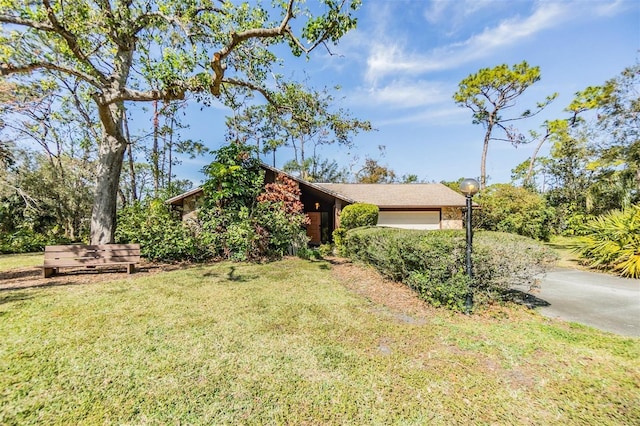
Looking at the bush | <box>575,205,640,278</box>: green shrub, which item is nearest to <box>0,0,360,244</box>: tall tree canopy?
the bush

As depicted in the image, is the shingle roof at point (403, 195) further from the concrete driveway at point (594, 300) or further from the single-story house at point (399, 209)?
the concrete driveway at point (594, 300)

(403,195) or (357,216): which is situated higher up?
(403,195)

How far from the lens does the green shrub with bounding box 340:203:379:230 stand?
41.7 feet

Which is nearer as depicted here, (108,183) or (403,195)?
(108,183)

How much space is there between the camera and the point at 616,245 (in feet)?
28.2

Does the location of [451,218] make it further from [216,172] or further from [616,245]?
[216,172]

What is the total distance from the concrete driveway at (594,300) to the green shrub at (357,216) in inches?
273

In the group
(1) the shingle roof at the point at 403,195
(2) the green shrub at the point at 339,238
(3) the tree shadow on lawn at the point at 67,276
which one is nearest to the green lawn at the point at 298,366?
(3) the tree shadow on lawn at the point at 67,276

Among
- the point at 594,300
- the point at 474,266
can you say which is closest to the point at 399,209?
the point at 594,300

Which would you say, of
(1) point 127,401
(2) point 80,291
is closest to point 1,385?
(1) point 127,401

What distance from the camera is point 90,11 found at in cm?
679

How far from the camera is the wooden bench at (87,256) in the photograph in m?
7.34

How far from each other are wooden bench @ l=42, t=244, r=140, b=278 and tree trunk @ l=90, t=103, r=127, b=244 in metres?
1.44

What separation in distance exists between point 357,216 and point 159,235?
28.1 feet
